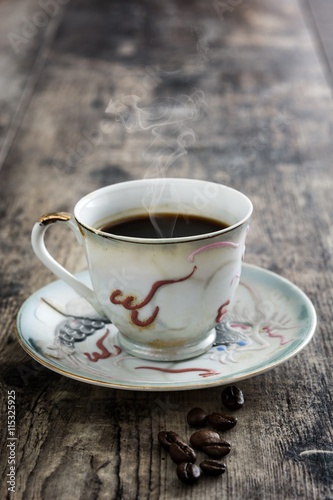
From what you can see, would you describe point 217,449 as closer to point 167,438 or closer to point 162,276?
point 167,438

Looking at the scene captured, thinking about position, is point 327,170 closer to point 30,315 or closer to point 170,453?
point 30,315

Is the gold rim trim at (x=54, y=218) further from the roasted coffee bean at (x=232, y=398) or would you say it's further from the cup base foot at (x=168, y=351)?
the roasted coffee bean at (x=232, y=398)

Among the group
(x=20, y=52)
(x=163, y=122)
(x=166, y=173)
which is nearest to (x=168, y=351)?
(x=166, y=173)

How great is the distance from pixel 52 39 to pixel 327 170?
1.64 meters

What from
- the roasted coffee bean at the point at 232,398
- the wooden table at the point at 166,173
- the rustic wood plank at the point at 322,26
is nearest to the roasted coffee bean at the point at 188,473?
the wooden table at the point at 166,173

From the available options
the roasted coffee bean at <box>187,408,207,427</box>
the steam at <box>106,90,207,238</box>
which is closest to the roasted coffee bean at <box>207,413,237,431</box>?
the roasted coffee bean at <box>187,408,207,427</box>

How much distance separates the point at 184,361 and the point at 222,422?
0.44 feet

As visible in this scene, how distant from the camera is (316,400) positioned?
768 millimetres

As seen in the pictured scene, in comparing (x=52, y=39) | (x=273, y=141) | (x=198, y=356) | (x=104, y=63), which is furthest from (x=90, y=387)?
(x=52, y=39)

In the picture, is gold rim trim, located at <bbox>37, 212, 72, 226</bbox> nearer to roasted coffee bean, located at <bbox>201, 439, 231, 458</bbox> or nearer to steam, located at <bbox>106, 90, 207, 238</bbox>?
roasted coffee bean, located at <bbox>201, 439, 231, 458</bbox>

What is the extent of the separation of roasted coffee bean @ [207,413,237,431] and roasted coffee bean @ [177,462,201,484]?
8 centimetres

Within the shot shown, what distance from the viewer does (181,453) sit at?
0.66 metres

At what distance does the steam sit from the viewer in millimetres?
1709

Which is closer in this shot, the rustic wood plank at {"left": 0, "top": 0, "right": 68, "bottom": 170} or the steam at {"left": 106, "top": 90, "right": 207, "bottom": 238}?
the steam at {"left": 106, "top": 90, "right": 207, "bottom": 238}
